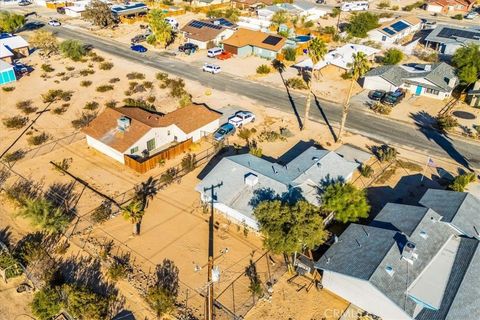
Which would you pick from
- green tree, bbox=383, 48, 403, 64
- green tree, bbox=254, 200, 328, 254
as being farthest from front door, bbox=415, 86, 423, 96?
green tree, bbox=254, 200, 328, 254

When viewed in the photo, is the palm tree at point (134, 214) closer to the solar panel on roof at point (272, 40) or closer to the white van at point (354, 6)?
the solar panel on roof at point (272, 40)

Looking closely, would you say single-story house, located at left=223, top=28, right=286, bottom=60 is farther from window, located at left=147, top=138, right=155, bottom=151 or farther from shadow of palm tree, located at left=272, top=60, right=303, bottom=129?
window, located at left=147, top=138, right=155, bottom=151

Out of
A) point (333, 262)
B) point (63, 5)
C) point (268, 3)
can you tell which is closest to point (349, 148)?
point (333, 262)

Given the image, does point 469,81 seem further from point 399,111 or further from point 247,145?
point 247,145

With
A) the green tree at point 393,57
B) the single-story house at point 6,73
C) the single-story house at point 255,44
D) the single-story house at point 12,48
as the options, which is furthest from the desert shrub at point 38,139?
the green tree at point 393,57

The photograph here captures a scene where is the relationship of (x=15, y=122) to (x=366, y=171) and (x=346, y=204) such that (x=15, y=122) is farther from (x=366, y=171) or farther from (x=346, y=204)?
(x=366, y=171)
